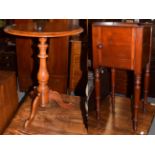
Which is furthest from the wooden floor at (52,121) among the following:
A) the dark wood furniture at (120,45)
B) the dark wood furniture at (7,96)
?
the dark wood furniture at (120,45)

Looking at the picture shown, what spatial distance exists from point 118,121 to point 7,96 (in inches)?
24.8

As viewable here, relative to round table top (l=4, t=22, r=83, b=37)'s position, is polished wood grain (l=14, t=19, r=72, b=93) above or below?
below

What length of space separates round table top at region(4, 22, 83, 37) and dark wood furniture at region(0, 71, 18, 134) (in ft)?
0.83

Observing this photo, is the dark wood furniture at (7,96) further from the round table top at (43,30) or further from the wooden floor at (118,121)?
the wooden floor at (118,121)

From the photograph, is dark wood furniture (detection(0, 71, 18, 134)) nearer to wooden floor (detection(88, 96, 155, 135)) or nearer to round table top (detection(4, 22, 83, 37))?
round table top (detection(4, 22, 83, 37))

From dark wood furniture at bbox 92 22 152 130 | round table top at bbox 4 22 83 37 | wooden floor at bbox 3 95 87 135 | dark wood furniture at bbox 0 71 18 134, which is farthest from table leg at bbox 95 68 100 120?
dark wood furniture at bbox 0 71 18 134

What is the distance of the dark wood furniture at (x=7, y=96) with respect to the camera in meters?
1.47

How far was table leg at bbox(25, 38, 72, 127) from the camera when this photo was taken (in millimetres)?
1511

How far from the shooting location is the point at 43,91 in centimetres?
160

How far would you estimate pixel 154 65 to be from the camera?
72.8 inches

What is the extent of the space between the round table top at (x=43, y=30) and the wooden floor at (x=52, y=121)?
1.46ft

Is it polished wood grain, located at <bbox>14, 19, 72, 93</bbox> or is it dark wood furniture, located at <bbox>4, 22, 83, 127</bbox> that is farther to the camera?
polished wood grain, located at <bbox>14, 19, 72, 93</bbox>
